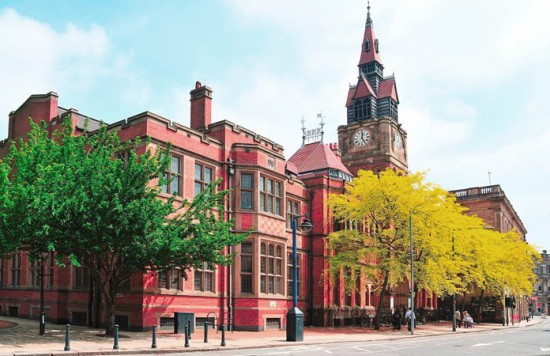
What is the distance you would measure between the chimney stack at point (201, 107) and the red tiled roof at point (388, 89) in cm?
4232

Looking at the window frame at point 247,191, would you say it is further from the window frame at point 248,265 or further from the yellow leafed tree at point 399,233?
the yellow leafed tree at point 399,233

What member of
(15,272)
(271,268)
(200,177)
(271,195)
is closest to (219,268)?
(271,268)

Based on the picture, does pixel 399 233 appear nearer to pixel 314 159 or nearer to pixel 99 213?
pixel 314 159

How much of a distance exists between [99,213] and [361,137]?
52105 mm

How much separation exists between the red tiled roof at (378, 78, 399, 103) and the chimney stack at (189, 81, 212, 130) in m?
42.3

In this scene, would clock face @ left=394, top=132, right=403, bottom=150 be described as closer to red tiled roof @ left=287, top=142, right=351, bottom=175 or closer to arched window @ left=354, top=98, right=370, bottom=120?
arched window @ left=354, top=98, right=370, bottom=120

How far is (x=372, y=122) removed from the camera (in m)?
69.9

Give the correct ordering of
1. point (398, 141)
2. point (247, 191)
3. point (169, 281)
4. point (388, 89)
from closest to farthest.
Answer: point (169, 281), point (247, 191), point (398, 141), point (388, 89)

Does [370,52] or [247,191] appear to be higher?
[370,52]

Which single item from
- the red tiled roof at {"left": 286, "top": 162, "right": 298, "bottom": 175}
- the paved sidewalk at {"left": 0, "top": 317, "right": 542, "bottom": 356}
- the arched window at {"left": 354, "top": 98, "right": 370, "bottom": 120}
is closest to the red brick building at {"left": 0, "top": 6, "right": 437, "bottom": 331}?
the paved sidewalk at {"left": 0, "top": 317, "right": 542, "bottom": 356}

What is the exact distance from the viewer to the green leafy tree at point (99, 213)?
67.3 feet

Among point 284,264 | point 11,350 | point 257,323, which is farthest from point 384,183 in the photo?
point 11,350

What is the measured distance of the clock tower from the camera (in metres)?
68.0

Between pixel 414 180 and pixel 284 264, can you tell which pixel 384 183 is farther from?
pixel 284 264
